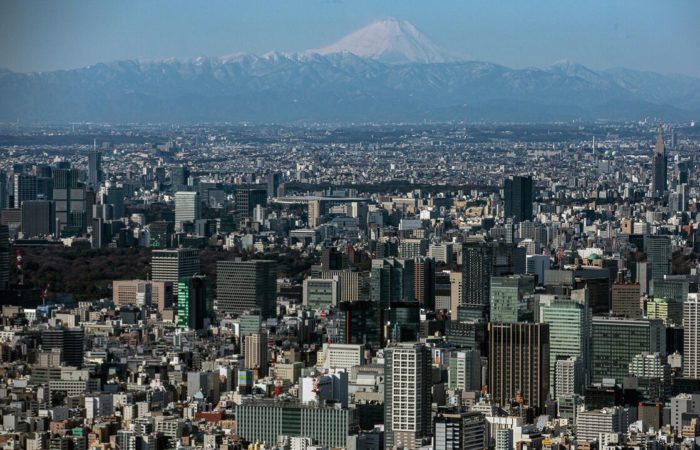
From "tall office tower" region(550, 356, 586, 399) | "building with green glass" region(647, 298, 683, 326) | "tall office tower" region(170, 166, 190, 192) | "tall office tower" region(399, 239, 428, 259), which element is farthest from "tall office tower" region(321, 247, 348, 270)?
"tall office tower" region(170, 166, 190, 192)

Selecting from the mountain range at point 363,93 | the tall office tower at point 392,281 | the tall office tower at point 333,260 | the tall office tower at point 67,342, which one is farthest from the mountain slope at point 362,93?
the tall office tower at point 67,342

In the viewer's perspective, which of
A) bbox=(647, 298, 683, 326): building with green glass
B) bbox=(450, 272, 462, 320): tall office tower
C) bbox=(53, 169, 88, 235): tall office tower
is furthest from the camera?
bbox=(53, 169, 88, 235): tall office tower

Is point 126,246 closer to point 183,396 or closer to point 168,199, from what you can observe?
point 168,199

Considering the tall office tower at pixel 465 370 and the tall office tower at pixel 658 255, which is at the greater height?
the tall office tower at pixel 658 255

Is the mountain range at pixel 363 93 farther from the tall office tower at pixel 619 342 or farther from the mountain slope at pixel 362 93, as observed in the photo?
the tall office tower at pixel 619 342

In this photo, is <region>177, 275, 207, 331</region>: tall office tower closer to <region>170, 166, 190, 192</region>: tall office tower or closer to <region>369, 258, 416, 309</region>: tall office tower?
<region>369, 258, 416, 309</region>: tall office tower

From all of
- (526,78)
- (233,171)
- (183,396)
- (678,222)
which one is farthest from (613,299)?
(526,78)

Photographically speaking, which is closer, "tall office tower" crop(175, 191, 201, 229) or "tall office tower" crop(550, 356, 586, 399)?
"tall office tower" crop(550, 356, 586, 399)
